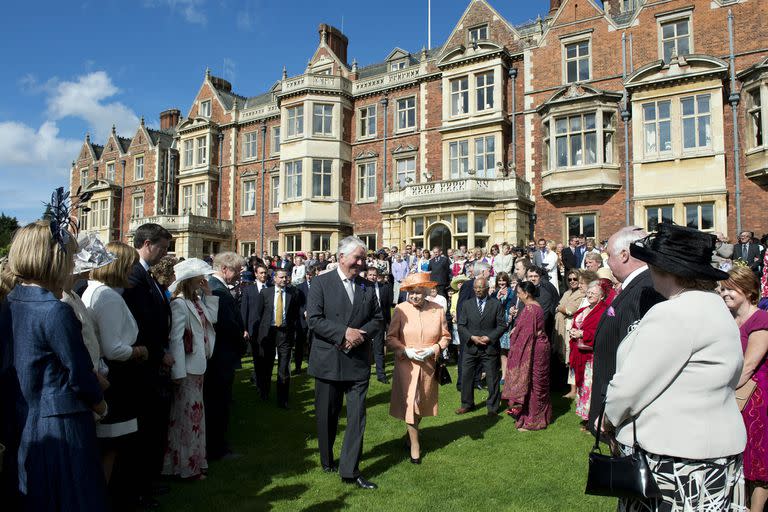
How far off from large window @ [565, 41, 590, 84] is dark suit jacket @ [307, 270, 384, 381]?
63.0 ft

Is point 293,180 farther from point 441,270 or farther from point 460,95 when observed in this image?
point 441,270

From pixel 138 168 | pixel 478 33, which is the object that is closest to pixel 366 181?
pixel 478 33

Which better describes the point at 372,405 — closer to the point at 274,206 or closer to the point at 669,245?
the point at 669,245

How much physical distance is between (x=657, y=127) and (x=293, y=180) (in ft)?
57.4

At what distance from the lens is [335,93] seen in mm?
27422

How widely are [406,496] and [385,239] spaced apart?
65.0 feet

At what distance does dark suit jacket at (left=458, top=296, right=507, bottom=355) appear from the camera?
8008mm

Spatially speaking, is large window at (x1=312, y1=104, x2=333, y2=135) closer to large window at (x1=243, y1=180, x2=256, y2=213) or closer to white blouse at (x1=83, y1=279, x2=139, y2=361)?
large window at (x1=243, y1=180, x2=256, y2=213)

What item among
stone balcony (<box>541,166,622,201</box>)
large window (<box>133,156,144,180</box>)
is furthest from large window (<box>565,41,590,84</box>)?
large window (<box>133,156,144,180</box>)

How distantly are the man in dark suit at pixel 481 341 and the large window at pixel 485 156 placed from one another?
15402mm

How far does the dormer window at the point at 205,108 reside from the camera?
33656 millimetres

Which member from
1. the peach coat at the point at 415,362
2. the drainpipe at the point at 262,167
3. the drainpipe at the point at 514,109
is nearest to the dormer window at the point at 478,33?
the drainpipe at the point at 514,109

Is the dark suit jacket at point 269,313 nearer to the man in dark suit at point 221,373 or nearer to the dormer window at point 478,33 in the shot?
the man in dark suit at point 221,373

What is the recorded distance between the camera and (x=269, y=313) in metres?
8.89
